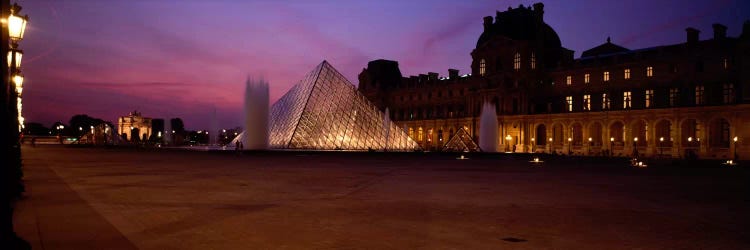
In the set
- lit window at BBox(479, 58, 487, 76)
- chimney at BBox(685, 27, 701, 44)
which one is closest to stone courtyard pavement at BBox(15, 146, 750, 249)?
chimney at BBox(685, 27, 701, 44)

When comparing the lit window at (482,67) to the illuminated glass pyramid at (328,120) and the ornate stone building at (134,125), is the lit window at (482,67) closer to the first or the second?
the illuminated glass pyramid at (328,120)

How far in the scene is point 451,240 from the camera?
21.9 feet

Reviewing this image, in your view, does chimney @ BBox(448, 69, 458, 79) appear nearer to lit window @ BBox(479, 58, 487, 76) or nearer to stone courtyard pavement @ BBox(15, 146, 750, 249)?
lit window @ BBox(479, 58, 487, 76)

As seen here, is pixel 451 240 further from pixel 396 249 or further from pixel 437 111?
pixel 437 111

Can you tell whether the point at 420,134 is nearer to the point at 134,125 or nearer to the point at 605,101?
the point at 605,101

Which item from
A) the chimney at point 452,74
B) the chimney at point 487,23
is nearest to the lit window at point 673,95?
the chimney at point 487,23

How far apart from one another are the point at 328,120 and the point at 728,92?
118ft

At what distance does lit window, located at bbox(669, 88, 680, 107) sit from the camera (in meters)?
52.2

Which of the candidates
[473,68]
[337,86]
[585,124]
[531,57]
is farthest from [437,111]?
[337,86]

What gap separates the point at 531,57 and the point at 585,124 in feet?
34.3

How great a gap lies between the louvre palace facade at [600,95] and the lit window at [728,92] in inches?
4.9

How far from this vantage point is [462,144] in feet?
146

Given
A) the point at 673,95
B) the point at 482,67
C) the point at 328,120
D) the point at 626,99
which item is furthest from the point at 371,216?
the point at 482,67

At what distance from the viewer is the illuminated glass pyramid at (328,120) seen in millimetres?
37062
